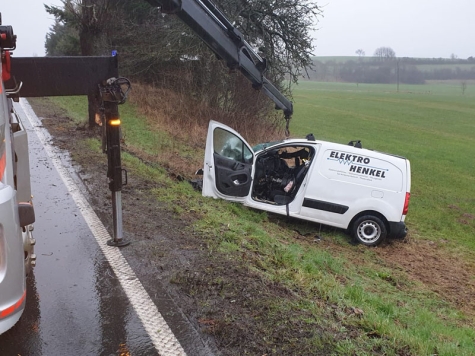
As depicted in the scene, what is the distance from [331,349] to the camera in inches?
133

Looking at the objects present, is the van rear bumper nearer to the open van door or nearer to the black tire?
the black tire

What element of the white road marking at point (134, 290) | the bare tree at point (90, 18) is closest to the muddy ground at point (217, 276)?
the white road marking at point (134, 290)

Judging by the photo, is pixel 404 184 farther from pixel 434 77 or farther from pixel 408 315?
pixel 434 77

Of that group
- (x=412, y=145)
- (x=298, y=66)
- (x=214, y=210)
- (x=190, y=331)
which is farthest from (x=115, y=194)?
(x=412, y=145)

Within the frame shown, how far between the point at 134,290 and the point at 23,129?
188cm

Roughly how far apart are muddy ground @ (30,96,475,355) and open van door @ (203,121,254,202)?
1.23 meters

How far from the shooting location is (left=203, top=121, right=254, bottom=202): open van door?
340 inches

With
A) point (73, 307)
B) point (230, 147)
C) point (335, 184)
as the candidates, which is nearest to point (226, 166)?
point (230, 147)

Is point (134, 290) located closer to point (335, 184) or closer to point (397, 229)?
point (335, 184)

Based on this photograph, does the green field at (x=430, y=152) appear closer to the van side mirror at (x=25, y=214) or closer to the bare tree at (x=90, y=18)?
the van side mirror at (x=25, y=214)

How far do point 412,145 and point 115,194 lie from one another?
24.2 meters

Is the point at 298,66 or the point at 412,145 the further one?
the point at 412,145

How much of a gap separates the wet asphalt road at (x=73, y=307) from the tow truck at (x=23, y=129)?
1.39 ft

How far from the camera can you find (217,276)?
14.6 ft
